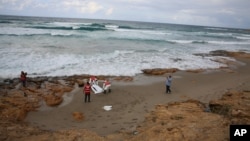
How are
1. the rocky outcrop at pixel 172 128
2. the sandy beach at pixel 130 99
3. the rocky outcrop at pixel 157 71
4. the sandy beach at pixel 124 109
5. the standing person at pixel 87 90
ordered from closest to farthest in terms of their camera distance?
the rocky outcrop at pixel 172 128 → the sandy beach at pixel 124 109 → the sandy beach at pixel 130 99 → the standing person at pixel 87 90 → the rocky outcrop at pixel 157 71

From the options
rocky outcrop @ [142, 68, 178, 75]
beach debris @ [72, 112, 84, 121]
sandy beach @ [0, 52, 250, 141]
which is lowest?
beach debris @ [72, 112, 84, 121]

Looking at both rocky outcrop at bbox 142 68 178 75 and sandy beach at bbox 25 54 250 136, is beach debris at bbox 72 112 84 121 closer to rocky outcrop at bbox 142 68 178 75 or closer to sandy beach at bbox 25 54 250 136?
sandy beach at bbox 25 54 250 136

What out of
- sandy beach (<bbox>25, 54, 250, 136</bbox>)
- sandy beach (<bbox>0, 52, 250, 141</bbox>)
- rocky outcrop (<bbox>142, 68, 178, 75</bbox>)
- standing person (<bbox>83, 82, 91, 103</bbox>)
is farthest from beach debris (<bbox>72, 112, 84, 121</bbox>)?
rocky outcrop (<bbox>142, 68, 178, 75</bbox>)

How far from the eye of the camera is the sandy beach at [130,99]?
10.0 metres

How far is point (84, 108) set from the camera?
1181 cm

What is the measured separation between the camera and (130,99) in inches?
517

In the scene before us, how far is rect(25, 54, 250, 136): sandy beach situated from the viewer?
1002cm

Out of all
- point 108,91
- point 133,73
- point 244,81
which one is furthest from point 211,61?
point 108,91

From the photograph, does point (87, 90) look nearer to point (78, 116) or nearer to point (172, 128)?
point (78, 116)

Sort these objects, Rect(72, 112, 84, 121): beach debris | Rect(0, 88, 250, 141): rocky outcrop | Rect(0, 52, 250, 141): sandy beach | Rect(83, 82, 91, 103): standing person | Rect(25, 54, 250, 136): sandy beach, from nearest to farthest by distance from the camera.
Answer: Rect(0, 88, 250, 141): rocky outcrop
Rect(0, 52, 250, 141): sandy beach
Rect(25, 54, 250, 136): sandy beach
Rect(72, 112, 84, 121): beach debris
Rect(83, 82, 91, 103): standing person

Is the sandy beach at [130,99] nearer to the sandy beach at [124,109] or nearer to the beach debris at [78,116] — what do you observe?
the sandy beach at [124,109]

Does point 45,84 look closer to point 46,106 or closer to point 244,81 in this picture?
point 46,106

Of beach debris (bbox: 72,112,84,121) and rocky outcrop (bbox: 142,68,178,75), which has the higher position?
rocky outcrop (bbox: 142,68,178,75)

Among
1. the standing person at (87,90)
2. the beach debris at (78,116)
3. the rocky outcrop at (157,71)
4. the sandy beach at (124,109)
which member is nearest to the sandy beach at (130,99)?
the sandy beach at (124,109)
